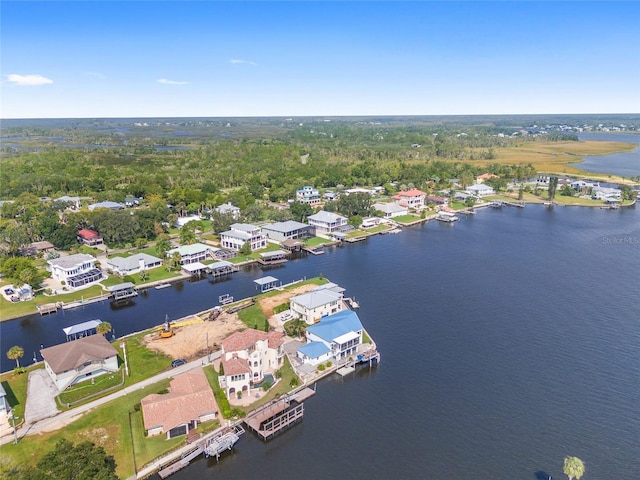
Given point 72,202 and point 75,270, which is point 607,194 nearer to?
point 75,270

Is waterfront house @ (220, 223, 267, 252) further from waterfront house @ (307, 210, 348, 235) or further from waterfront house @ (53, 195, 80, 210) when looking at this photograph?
waterfront house @ (53, 195, 80, 210)

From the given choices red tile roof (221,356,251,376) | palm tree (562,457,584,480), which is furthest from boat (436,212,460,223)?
palm tree (562,457,584,480)

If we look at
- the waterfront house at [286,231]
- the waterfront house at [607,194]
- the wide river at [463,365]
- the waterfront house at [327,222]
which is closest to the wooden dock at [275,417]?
the wide river at [463,365]

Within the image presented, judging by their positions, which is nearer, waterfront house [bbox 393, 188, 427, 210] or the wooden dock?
the wooden dock

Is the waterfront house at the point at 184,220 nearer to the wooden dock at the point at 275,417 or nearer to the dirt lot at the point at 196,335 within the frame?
the dirt lot at the point at 196,335

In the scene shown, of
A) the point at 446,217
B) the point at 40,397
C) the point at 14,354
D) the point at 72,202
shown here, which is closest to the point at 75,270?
the point at 14,354

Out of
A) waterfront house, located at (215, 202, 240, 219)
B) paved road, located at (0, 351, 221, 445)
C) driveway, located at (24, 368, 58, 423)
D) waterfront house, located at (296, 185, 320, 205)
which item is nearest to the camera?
paved road, located at (0, 351, 221, 445)

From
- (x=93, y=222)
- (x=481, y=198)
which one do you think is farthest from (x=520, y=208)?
(x=93, y=222)
